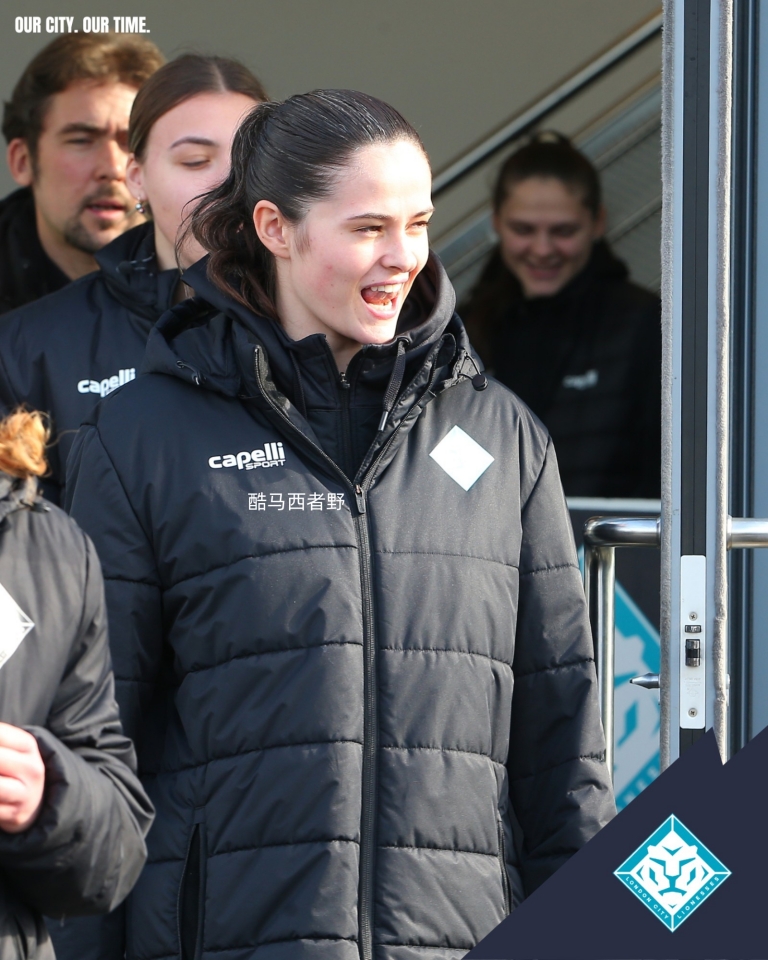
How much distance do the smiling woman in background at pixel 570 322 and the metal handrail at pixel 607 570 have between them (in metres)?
1.82

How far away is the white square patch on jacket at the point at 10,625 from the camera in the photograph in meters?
1.41

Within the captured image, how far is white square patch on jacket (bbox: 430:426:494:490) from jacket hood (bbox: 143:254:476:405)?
3.9 inches

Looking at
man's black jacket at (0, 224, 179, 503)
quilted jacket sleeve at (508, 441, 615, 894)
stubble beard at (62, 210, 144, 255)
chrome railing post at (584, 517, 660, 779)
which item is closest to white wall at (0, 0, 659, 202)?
stubble beard at (62, 210, 144, 255)

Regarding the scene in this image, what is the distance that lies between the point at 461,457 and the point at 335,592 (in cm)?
26

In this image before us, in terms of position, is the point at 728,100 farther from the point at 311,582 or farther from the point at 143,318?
the point at 143,318

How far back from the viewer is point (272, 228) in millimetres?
1956

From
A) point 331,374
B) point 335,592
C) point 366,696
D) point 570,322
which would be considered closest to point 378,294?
point 331,374

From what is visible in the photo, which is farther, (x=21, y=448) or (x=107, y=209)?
(x=107, y=209)

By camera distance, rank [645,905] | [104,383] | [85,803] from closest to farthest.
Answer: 1. [85,803]
2. [645,905]
3. [104,383]

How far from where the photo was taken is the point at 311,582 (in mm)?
1788

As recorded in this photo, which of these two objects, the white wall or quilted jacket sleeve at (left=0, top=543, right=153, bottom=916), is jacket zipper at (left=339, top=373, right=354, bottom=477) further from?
the white wall

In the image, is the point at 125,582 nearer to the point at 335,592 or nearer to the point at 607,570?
the point at 335,592

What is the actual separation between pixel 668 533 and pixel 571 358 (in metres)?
2.38

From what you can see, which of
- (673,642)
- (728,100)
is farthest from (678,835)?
(728,100)
